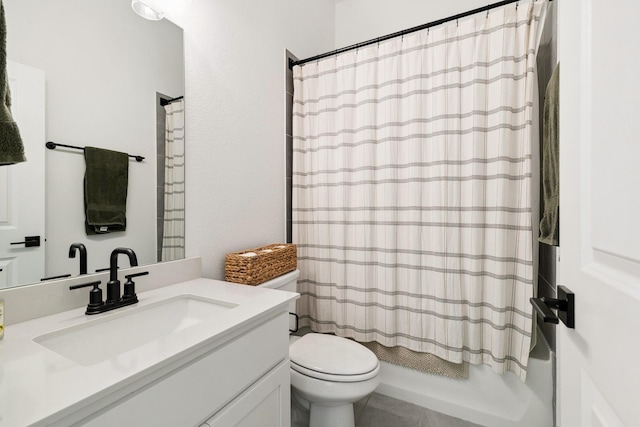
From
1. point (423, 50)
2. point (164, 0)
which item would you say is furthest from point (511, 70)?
point (164, 0)

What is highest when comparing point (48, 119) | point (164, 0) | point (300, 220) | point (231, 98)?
point (164, 0)

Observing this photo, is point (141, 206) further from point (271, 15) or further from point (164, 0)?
point (271, 15)

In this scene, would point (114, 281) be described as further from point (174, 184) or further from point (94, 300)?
point (174, 184)

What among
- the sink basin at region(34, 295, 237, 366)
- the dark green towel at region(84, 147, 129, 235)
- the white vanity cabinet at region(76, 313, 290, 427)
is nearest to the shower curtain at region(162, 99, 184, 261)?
the dark green towel at region(84, 147, 129, 235)

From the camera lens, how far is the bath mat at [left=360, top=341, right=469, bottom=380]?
4.75 ft

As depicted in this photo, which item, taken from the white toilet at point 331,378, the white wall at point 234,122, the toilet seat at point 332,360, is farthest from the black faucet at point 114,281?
the toilet seat at point 332,360

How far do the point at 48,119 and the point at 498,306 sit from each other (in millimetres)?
1876

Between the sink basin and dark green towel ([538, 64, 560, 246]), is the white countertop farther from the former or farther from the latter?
dark green towel ([538, 64, 560, 246])

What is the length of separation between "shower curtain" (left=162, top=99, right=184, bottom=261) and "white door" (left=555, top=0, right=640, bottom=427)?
1.26 meters

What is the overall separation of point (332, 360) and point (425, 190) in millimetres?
974

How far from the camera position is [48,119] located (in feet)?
2.71

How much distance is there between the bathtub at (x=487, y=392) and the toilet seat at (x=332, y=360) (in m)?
0.46

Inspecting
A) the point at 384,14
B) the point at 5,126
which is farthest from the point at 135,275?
the point at 384,14

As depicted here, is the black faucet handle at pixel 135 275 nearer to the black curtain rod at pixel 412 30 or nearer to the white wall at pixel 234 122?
the white wall at pixel 234 122
